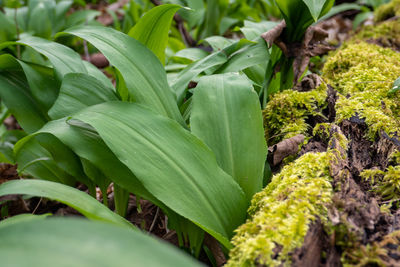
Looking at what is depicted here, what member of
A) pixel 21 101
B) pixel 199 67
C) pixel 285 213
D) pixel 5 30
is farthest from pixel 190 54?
pixel 5 30

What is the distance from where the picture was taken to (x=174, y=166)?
112 cm

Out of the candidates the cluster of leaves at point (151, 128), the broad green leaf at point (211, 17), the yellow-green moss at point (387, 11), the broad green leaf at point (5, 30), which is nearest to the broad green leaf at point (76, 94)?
the cluster of leaves at point (151, 128)

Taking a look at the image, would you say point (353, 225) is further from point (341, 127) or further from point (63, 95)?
point (63, 95)

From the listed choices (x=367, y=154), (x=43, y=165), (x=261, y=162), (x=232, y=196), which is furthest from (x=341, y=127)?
(x=43, y=165)

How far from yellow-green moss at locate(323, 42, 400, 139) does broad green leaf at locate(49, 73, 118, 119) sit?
950 millimetres

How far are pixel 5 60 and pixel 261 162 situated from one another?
1122 mm

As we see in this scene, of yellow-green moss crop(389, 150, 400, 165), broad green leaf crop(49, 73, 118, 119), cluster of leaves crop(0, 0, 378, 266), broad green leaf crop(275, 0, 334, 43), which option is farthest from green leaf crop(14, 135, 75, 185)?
yellow-green moss crop(389, 150, 400, 165)

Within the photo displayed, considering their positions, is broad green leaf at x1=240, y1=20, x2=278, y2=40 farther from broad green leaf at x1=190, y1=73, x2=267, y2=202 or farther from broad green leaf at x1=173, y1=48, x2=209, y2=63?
broad green leaf at x1=190, y1=73, x2=267, y2=202

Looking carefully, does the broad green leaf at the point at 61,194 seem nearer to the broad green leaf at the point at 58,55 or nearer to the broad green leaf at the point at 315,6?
the broad green leaf at the point at 58,55

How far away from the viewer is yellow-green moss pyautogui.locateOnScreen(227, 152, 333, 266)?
86 centimetres

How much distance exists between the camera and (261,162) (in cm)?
123

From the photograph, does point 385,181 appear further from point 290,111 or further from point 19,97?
point 19,97

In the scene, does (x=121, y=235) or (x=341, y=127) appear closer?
(x=121, y=235)

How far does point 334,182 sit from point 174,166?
474 millimetres
